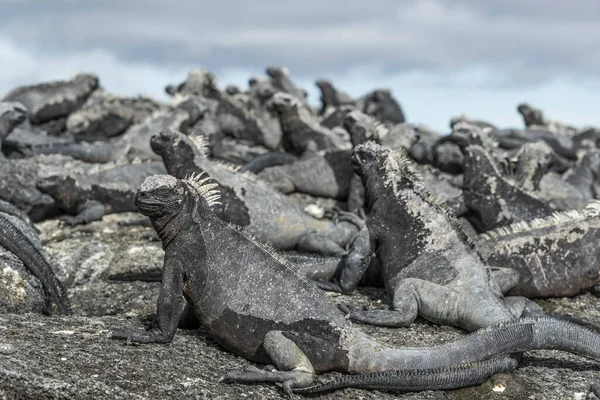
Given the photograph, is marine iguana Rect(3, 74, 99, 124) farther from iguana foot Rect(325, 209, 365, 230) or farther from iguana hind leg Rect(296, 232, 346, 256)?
iguana hind leg Rect(296, 232, 346, 256)

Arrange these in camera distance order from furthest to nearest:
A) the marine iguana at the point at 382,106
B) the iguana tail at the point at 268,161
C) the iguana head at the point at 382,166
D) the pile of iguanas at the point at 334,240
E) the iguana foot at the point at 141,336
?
the marine iguana at the point at 382,106 < the iguana tail at the point at 268,161 < the iguana head at the point at 382,166 < the iguana foot at the point at 141,336 < the pile of iguanas at the point at 334,240

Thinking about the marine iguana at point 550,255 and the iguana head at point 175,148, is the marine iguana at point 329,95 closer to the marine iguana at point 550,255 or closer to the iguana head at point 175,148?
the iguana head at point 175,148

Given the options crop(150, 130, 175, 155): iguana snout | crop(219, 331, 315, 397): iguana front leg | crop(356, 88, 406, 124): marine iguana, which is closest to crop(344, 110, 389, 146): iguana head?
crop(150, 130, 175, 155): iguana snout

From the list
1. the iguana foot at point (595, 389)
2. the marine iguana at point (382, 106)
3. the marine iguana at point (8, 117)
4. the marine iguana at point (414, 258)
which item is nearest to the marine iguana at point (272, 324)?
the iguana foot at point (595, 389)

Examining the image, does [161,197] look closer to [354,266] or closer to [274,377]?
[274,377]

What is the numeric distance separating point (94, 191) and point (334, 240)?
290 cm

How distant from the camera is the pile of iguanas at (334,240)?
162 inches

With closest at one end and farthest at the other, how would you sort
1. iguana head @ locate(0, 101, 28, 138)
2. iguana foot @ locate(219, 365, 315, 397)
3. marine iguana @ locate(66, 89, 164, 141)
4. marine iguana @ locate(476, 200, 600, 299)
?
iguana foot @ locate(219, 365, 315, 397) → marine iguana @ locate(476, 200, 600, 299) → iguana head @ locate(0, 101, 28, 138) → marine iguana @ locate(66, 89, 164, 141)

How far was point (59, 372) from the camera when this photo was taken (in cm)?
374

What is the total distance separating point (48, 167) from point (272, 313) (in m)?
5.51

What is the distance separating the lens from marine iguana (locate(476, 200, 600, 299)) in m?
5.96

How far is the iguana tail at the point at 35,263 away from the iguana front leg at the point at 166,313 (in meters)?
1.25

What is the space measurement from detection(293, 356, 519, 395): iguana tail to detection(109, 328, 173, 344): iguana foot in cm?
83

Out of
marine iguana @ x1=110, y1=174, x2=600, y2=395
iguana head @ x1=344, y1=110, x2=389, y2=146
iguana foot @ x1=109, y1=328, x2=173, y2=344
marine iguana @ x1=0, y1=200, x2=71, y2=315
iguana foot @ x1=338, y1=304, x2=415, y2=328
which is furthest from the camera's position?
iguana head @ x1=344, y1=110, x2=389, y2=146
